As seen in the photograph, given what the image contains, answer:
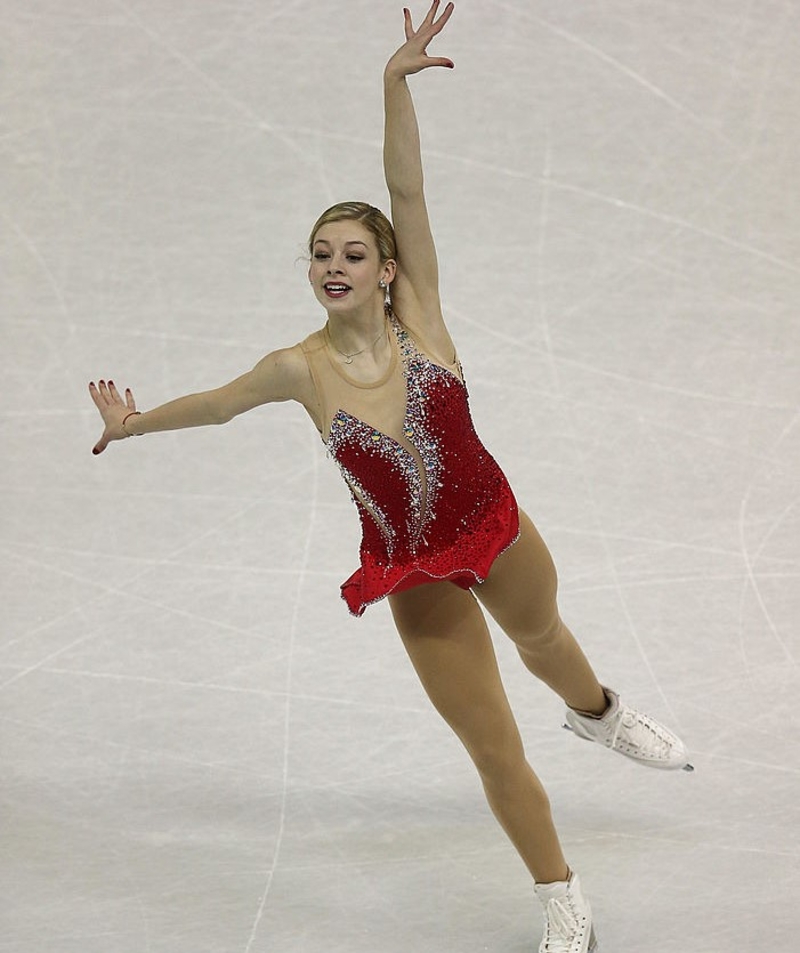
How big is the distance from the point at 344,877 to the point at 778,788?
1.10 metres

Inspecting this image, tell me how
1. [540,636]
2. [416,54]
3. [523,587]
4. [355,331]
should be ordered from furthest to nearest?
[540,636]
[523,587]
[355,331]
[416,54]

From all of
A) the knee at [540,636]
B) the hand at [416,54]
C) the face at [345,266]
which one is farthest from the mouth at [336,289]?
the knee at [540,636]

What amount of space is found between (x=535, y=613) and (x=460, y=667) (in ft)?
0.97

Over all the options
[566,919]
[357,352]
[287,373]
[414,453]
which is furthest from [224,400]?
[566,919]

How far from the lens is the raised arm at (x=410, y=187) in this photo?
124 inches

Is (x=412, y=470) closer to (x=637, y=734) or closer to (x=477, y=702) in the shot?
(x=477, y=702)

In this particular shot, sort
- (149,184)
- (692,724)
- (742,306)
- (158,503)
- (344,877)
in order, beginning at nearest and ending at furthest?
(344,877), (692,724), (158,503), (742,306), (149,184)

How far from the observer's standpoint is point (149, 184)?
20.3 ft

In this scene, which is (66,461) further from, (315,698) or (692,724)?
(692,724)

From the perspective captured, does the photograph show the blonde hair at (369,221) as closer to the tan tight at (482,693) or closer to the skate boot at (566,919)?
the tan tight at (482,693)

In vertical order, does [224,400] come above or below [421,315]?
below

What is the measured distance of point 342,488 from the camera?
17.3ft

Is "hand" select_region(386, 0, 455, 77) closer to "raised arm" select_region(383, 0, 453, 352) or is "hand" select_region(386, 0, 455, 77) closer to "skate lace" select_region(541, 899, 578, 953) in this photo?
"raised arm" select_region(383, 0, 453, 352)

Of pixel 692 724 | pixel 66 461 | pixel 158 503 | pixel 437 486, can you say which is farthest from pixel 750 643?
pixel 66 461
